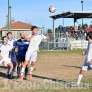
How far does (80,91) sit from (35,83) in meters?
2.12

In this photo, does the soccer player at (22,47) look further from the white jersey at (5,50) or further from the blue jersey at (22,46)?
the white jersey at (5,50)

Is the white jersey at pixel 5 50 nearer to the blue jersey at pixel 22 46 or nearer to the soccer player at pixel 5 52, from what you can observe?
the soccer player at pixel 5 52

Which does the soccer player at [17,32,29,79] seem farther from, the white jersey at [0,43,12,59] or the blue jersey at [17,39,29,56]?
the white jersey at [0,43,12,59]

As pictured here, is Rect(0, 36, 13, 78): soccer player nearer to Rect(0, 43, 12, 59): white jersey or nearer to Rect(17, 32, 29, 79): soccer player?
Rect(0, 43, 12, 59): white jersey

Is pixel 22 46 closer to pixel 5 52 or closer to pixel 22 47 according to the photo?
pixel 22 47

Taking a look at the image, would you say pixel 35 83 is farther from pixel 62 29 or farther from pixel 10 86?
pixel 62 29

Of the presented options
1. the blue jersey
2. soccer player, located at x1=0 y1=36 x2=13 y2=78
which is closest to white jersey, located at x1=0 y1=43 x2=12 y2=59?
soccer player, located at x1=0 y1=36 x2=13 y2=78

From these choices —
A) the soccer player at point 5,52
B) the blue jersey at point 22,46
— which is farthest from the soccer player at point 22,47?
the soccer player at point 5,52

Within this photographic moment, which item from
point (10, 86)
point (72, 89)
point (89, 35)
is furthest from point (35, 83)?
point (89, 35)

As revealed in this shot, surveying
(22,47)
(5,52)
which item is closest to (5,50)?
(5,52)

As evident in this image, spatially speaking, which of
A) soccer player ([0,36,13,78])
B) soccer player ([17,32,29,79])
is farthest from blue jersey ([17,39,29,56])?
soccer player ([0,36,13,78])

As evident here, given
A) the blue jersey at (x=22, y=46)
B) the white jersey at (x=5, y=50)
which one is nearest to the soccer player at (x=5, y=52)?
the white jersey at (x=5, y=50)

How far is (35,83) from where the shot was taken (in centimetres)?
1033

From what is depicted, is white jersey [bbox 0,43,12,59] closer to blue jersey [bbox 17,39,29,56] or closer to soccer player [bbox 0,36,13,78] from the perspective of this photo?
soccer player [bbox 0,36,13,78]
